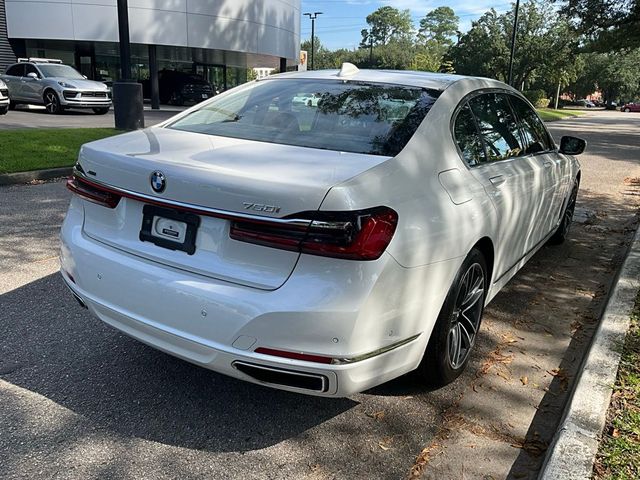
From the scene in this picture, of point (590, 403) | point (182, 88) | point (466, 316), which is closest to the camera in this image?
point (590, 403)

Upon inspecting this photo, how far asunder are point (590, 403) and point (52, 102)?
1934 cm

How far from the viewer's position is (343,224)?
7.15 ft

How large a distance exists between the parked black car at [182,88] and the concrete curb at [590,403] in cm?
2572

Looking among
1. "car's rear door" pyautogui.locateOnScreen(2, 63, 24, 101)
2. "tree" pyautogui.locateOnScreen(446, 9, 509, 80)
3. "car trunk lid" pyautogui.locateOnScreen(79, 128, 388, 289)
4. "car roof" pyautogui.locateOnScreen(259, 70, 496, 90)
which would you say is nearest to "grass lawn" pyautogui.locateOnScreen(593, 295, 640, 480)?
"car trunk lid" pyautogui.locateOnScreen(79, 128, 388, 289)

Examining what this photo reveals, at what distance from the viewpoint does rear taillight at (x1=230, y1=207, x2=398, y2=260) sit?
7.16 ft

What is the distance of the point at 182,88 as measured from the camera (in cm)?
2753

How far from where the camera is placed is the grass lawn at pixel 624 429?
235 centimetres

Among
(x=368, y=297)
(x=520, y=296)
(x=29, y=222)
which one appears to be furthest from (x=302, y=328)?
(x=29, y=222)

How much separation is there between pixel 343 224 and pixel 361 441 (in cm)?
116

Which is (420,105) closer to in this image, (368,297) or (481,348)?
(368,297)

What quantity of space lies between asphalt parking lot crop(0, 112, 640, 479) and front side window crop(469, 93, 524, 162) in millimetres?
1284

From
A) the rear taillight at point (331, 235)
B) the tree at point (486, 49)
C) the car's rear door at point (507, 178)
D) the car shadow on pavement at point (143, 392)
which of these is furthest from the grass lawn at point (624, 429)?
the tree at point (486, 49)

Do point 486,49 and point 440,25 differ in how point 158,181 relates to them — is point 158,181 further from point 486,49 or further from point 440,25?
point 440,25

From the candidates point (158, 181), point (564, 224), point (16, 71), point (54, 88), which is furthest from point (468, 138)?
point (16, 71)
